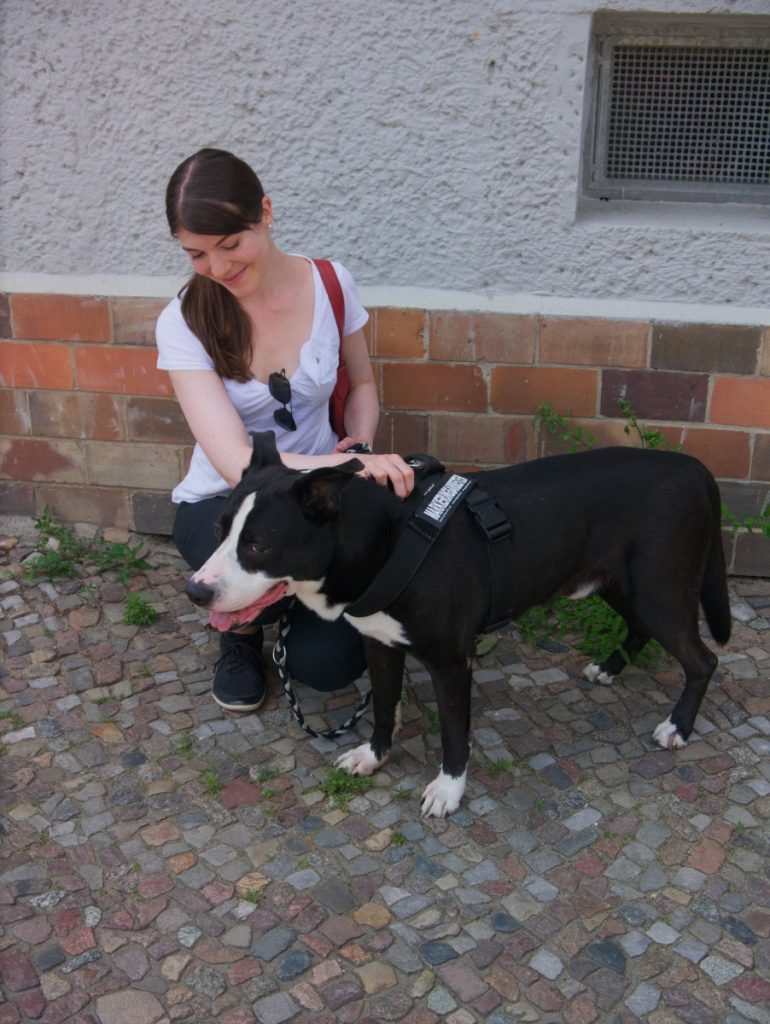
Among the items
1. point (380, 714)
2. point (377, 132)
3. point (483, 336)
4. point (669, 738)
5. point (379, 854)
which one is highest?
point (377, 132)

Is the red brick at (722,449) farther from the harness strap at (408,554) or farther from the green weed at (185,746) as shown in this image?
the green weed at (185,746)

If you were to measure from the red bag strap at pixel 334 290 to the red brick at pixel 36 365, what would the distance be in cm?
135

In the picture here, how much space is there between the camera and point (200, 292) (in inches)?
123

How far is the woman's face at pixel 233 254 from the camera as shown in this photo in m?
2.87

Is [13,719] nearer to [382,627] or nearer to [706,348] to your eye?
[382,627]

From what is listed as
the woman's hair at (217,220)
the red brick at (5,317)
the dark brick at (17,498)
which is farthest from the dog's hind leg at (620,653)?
the red brick at (5,317)

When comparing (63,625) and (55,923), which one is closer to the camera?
(55,923)

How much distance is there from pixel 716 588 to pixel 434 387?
1.33 meters

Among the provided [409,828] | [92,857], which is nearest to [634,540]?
[409,828]

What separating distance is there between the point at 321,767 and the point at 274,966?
2.51 feet

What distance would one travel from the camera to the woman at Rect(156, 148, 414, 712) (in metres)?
2.87

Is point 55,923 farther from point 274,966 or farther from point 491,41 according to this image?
point 491,41

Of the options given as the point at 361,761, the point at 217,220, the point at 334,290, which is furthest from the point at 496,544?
the point at 217,220

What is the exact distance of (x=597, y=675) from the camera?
11.4ft
